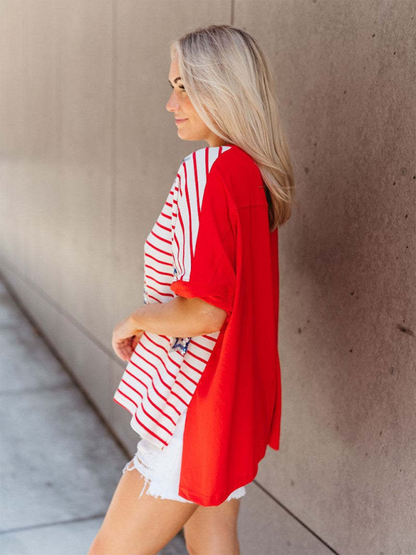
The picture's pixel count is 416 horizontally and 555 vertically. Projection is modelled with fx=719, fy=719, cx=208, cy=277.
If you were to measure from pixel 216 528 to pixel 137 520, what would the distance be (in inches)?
12.0

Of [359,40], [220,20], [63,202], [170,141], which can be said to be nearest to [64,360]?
[63,202]

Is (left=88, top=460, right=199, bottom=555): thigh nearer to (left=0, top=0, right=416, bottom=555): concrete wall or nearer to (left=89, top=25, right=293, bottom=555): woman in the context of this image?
(left=89, top=25, right=293, bottom=555): woman

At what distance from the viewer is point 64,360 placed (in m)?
5.42

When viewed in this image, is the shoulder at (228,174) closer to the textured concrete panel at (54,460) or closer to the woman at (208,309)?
the woman at (208,309)

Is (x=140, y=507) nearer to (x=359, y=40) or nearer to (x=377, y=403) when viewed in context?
(x=377, y=403)

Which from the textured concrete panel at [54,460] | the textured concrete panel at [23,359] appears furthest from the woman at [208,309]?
the textured concrete panel at [23,359]

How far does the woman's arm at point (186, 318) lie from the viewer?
1.62 metres

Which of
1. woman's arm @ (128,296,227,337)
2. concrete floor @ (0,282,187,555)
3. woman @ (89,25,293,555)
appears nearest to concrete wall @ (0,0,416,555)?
woman @ (89,25,293,555)

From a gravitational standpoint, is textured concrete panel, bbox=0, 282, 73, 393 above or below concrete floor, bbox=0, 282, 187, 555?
below

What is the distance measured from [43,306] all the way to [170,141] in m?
2.92

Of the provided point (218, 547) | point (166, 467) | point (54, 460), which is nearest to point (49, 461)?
point (54, 460)

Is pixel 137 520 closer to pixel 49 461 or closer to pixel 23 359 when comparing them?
pixel 49 461

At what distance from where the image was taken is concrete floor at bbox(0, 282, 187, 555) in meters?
3.38

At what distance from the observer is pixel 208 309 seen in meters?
1.62
